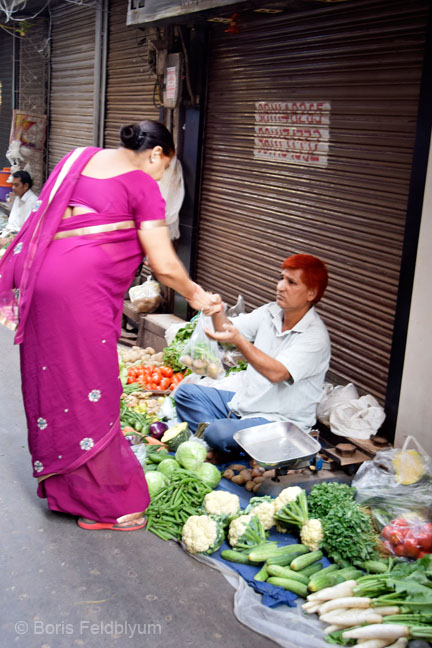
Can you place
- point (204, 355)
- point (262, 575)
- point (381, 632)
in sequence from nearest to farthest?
1. point (381, 632)
2. point (262, 575)
3. point (204, 355)

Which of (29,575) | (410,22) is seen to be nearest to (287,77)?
(410,22)

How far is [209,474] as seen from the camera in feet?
14.4

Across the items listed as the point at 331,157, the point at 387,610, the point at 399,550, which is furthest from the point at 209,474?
the point at 331,157

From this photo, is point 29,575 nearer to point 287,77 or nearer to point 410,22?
point 410,22

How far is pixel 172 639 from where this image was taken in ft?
10.0

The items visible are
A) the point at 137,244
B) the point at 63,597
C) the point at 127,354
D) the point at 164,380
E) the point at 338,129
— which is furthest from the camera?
the point at 127,354

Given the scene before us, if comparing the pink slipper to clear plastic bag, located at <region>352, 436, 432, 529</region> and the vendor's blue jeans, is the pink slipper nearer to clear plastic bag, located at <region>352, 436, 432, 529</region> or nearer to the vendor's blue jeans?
the vendor's blue jeans

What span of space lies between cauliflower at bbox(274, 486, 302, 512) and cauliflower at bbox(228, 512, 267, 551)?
0.17 metres

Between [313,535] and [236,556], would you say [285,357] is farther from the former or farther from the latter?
[236,556]

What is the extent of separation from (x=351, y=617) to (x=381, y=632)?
0.16 metres

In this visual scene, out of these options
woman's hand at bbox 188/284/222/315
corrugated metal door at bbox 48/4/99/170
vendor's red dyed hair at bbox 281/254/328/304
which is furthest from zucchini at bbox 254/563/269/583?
corrugated metal door at bbox 48/4/99/170

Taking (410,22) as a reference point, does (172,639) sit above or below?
below

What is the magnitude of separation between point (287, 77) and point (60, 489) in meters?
4.13

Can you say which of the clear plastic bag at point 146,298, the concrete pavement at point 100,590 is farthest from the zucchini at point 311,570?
the clear plastic bag at point 146,298
